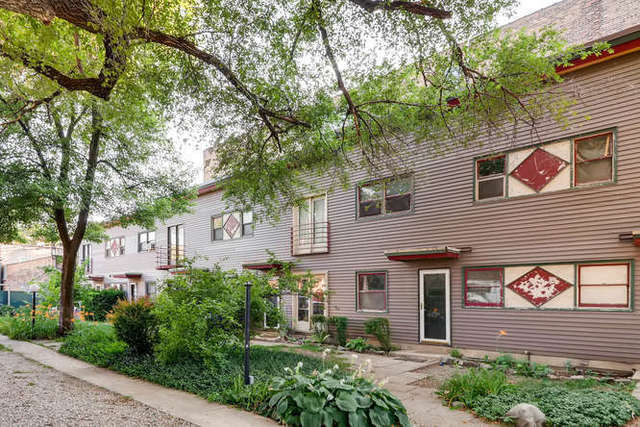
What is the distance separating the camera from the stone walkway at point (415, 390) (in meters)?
5.50

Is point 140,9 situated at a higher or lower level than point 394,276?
higher

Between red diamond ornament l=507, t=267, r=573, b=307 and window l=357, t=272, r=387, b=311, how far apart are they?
12.3 ft

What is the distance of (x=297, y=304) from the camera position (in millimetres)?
15164

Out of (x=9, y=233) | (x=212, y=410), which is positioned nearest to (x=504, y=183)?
(x=212, y=410)

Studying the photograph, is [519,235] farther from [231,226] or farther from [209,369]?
[231,226]

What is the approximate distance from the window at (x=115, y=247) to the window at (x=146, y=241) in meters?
2.48

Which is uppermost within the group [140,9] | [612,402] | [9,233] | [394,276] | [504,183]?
[140,9]

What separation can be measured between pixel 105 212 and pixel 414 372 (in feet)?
35.0

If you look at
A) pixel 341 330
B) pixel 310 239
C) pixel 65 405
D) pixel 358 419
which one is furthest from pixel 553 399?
pixel 310 239

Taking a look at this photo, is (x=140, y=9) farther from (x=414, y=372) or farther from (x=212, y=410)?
(x=414, y=372)

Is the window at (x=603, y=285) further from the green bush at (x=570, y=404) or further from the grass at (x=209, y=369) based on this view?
the grass at (x=209, y=369)

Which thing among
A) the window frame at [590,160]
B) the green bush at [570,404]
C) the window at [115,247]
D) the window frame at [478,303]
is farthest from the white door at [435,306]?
the window at [115,247]

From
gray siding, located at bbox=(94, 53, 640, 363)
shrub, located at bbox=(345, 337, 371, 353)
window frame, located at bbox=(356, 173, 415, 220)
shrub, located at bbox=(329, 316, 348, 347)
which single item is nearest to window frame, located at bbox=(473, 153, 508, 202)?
gray siding, located at bbox=(94, 53, 640, 363)

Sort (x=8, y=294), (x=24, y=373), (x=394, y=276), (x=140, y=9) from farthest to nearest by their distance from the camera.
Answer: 1. (x=8, y=294)
2. (x=394, y=276)
3. (x=24, y=373)
4. (x=140, y=9)
